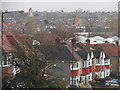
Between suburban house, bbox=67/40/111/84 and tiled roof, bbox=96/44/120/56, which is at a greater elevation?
tiled roof, bbox=96/44/120/56

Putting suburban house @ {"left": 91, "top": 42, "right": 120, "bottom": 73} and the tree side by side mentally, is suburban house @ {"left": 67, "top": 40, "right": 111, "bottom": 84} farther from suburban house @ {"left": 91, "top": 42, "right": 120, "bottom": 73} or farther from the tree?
the tree

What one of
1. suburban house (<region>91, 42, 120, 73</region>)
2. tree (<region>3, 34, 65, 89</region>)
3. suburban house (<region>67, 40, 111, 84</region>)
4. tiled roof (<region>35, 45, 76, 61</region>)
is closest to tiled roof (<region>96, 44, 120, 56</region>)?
suburban house (<region>91, 42, 120, 73</region>)

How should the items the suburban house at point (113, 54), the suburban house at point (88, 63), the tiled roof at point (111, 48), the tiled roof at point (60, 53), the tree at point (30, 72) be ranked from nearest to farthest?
1. the tree at point (30, 72)
2. the tiled roof at point (60, 53)
3. the suburban house at point (88, 63)
4. the suburban house at point (113, 54)
5. the tiled roof at point (111, 48)

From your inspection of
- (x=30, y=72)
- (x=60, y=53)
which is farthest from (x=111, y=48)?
(x=30, y=72)

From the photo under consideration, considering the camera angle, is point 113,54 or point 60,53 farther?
point 113,54

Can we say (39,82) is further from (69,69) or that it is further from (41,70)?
(69,69)

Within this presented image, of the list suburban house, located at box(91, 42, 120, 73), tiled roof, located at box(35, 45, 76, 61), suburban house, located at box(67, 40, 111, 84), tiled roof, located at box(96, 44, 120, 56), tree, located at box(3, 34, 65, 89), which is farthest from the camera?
tiled roof, located at box(96, 44, 120, 56)

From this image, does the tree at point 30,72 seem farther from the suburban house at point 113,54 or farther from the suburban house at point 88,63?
the suburban house at point 113,54

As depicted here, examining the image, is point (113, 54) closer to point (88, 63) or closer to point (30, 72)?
point (88, 63)

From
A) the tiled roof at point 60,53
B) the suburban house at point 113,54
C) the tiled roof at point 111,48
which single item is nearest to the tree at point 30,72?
the tiled roof at point 60,53

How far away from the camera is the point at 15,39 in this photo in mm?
14594

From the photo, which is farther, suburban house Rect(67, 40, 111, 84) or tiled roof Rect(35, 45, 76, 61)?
suburban house Rect(67, 40, 111, 84)

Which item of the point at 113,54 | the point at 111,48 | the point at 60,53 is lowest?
the point at 113,54

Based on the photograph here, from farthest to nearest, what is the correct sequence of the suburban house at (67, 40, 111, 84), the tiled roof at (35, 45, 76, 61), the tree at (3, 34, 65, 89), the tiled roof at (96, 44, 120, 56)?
the tiled roof at (96, 44, 120, 56)
the suburban house at (67, 40, 111, 84)
the tiled roof at (35, 45, 76, 61)
the tree at (3, 34, 65, 89)
